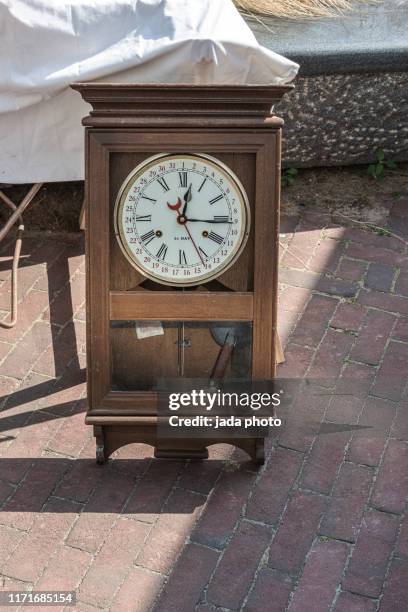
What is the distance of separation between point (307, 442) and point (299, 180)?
197 centimetres

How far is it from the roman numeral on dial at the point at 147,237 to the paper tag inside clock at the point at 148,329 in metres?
0.31

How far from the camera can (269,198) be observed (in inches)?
135

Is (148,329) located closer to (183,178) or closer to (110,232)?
(110,232)

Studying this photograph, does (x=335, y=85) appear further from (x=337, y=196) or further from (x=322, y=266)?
(x=322, y=266)

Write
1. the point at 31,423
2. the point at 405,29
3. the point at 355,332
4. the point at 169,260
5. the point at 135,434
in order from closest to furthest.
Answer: the point at 169,260 < the point at 135,434 < the point at 31,423 < the point at 355,332 < the point at 405,29

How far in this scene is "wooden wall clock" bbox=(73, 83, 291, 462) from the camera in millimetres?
3355

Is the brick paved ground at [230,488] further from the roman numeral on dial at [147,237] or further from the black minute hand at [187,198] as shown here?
the black minute hand at [187,198]

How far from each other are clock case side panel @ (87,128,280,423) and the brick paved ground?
14.1 inches

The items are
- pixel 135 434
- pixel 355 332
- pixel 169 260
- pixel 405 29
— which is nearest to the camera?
pixel 169 260

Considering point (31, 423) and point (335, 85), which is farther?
point (335, 85)

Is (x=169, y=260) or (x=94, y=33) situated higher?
(x=94, y=33)

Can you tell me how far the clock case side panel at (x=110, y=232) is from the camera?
338 centimetres

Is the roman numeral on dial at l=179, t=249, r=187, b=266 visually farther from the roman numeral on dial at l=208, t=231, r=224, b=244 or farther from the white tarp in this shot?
the white tarp

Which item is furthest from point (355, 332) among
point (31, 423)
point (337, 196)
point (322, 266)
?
point (31, 423)
